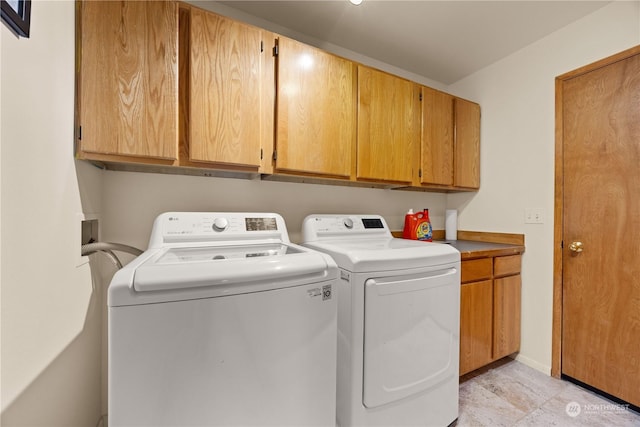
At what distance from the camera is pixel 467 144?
2268mm

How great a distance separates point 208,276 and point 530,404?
2031 mm

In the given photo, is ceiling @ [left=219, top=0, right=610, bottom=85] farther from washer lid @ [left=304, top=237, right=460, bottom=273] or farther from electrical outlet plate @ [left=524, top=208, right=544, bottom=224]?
washer lid @ [left=304, top=237, right=460, bottom=273]

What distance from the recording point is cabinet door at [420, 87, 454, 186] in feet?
6.61

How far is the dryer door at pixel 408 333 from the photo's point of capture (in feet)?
3.86

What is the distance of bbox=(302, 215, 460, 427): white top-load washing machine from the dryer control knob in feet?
1.66

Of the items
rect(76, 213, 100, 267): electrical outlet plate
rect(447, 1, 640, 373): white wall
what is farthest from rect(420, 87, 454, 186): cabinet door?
rect(76, 213, 100, 267): electrical outlet plate

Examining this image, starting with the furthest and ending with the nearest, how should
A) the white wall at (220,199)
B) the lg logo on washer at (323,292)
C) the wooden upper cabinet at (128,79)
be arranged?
the white wall at (220,199), the wooden upper cabinet at (128,79), the lg logo on washer at (323,292)

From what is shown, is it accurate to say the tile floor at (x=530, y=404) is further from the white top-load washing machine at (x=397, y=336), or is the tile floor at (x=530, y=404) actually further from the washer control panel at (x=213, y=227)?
the washer control panel at (x=213, y=227)

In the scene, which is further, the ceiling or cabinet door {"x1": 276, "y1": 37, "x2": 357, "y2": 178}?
the ceiling

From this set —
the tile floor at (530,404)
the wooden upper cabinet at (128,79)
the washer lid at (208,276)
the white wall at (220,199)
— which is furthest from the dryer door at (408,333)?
the wooden upper cabinet at (128,79)

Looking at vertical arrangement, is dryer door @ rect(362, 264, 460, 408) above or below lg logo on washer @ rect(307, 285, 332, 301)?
below

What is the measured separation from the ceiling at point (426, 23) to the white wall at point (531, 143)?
0.12 metres

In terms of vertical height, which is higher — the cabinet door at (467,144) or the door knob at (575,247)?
the cabinet door at (467,144)

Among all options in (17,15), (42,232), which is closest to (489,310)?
(42,232)
